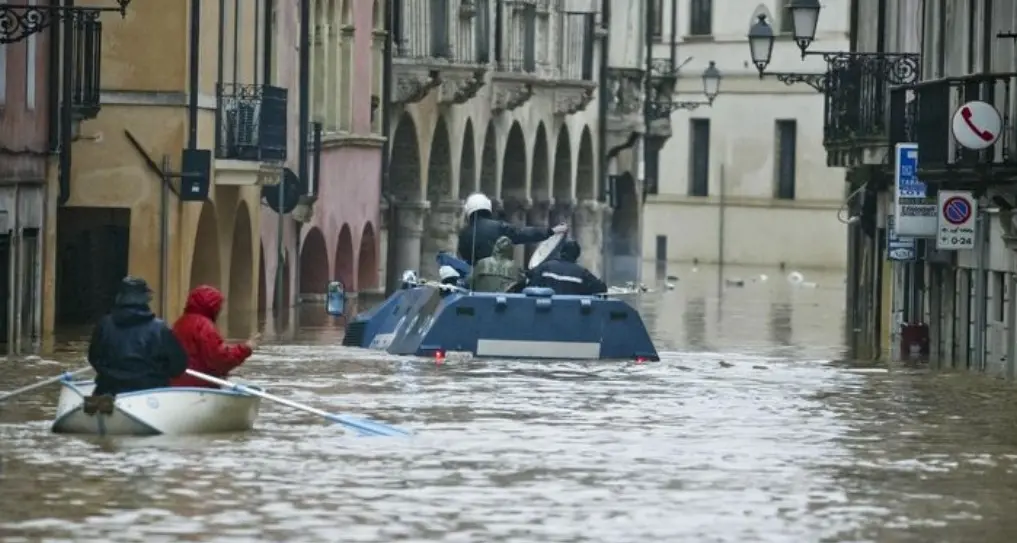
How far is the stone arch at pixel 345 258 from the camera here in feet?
188

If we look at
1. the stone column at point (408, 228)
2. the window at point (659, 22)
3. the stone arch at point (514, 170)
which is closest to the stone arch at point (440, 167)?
the stone column at point (408, 228)

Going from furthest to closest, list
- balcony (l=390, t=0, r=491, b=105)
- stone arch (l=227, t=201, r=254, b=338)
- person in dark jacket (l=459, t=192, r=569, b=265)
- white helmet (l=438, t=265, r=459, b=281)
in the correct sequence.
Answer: balcony (l=390, t=0, r=491, b=105)
stone arch (l=227, t=201, r=254, b=338)
person in dark jacket (l=459, t=192, r=569, b=265)
white helmet (l=438, t=265, r=459, b=281)

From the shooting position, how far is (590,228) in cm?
7794

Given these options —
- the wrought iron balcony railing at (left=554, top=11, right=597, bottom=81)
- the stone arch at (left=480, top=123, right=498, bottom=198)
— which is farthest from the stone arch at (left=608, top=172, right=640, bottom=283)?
the stone arch at (left=480, top=123, right=498, bottom=198)

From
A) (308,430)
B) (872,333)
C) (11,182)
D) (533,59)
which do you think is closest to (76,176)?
(11,182)

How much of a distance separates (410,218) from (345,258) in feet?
15.1

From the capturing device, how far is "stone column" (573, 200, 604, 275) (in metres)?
77.4

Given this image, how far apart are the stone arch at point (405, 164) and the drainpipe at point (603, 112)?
14.8 meters

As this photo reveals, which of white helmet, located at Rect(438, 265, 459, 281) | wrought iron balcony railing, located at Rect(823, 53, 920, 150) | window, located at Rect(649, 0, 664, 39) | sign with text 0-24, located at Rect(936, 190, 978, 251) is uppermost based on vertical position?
window, located at Rect(649, 0, 664, 39)

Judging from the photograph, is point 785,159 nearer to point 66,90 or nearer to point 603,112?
point 603,112

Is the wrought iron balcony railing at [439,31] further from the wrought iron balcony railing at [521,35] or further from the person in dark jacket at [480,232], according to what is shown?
the person in dark jacket at [480,232]

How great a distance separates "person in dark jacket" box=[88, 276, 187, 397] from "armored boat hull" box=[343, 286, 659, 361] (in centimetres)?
1103

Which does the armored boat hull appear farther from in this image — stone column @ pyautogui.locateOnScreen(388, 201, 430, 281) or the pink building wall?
stone column @ pyautogui.locateOnScreen(388, 201, 430, 281)

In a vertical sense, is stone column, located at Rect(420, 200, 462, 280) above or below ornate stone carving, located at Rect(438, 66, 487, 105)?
below
